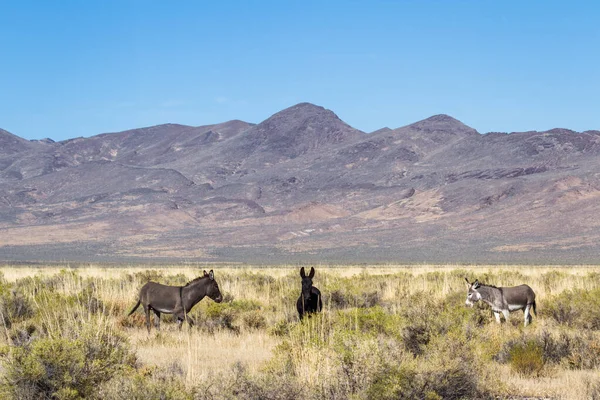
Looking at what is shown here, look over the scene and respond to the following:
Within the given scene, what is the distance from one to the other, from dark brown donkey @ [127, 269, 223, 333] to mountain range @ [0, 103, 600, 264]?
183 ft

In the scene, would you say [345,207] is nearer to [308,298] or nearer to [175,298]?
[175,298]

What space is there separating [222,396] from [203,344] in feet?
19.2

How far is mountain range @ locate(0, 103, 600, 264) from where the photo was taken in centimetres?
9212

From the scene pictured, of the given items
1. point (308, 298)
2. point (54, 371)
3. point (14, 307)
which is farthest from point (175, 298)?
point (54, 371)

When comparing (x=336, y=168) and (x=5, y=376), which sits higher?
(x=336, y=168)

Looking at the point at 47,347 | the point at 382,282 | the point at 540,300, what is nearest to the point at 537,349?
the point at 47,347

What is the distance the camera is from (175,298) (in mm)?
14641

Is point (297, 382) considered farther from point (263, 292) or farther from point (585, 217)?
point (585, 217)

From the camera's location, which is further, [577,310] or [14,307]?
[14,307]

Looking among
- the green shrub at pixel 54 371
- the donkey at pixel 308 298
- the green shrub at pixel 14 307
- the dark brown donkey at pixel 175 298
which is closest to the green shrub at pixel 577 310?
the donkey at pixel 308 298

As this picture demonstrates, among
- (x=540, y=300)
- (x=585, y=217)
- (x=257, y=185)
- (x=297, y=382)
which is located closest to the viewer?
(x=297, y=382)

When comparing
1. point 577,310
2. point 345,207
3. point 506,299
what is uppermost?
point 345,207

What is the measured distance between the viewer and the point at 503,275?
30.2 metres

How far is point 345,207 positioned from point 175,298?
415ft
